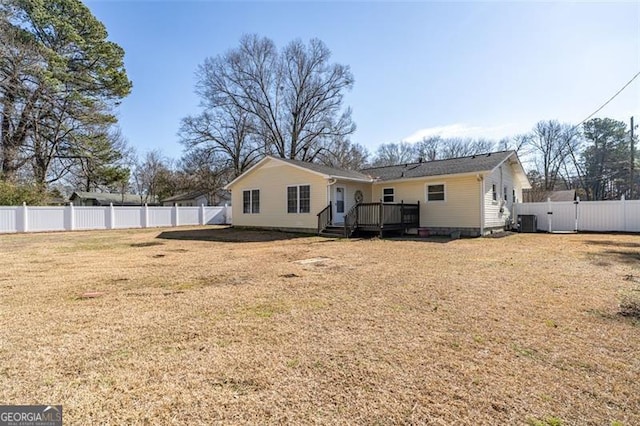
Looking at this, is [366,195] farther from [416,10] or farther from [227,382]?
[227,382]

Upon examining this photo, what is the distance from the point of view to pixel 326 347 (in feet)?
10.4

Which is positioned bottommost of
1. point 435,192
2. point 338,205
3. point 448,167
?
point 338,205

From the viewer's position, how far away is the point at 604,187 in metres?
36.7

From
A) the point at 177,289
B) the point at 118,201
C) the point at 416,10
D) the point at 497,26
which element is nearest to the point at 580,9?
the point at 497,26

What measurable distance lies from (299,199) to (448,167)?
7142 millimetres

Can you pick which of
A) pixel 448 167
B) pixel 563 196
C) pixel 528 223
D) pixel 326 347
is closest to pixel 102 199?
pixel 448 167

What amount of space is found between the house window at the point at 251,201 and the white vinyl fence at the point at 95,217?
698cm

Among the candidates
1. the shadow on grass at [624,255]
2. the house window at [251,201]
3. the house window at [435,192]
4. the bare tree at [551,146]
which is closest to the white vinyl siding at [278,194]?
the house window at [251,201]

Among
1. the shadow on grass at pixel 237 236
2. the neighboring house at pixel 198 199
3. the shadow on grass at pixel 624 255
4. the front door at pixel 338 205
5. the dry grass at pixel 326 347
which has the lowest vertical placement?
the dry grass at pixel 326 347

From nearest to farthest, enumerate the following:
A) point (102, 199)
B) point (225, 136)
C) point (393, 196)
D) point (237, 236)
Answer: point (237, 236) → point (393, 196) → point (225, 136) → point (102, 199)

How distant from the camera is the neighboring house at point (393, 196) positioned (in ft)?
46.4

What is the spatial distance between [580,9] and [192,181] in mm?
32807

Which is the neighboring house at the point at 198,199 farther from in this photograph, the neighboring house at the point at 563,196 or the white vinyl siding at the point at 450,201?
the neighboring house at the point at 563,196

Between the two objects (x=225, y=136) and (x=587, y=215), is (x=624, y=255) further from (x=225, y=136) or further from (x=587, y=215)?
(x=225, y=136)
